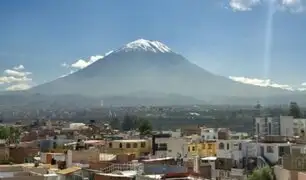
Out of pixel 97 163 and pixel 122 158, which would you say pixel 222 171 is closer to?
pixel 122 158

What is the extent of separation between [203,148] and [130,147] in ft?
17.0

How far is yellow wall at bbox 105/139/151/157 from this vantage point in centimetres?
3728

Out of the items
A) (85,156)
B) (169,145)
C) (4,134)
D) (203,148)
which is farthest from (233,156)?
(4,134)

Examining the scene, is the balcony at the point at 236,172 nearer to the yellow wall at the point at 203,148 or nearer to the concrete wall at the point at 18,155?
the yellow wall at the point at 203,148

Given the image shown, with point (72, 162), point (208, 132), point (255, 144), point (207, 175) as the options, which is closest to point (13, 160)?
point (72, 162)

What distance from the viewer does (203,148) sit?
40438 mm

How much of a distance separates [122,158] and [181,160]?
111 inches

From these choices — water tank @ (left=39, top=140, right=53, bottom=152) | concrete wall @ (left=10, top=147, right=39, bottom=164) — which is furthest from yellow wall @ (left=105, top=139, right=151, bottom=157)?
water tank @ (left=39, top=140, right=53, bottom=152)

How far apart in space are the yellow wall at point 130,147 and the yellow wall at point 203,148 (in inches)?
108

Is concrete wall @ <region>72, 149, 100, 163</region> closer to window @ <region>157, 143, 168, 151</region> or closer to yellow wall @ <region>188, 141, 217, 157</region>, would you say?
window @ <region>157, 143, 168, 151</region>

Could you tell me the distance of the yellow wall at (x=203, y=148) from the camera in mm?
39500

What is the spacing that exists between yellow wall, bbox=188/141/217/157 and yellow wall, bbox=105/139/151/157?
275cm

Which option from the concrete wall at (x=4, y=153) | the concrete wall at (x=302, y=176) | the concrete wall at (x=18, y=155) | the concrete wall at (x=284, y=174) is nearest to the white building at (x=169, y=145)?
the concrete wall at (x=18, y=155)

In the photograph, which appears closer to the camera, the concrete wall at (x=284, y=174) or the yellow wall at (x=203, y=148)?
the concrete wall at (x=284, y=174)
